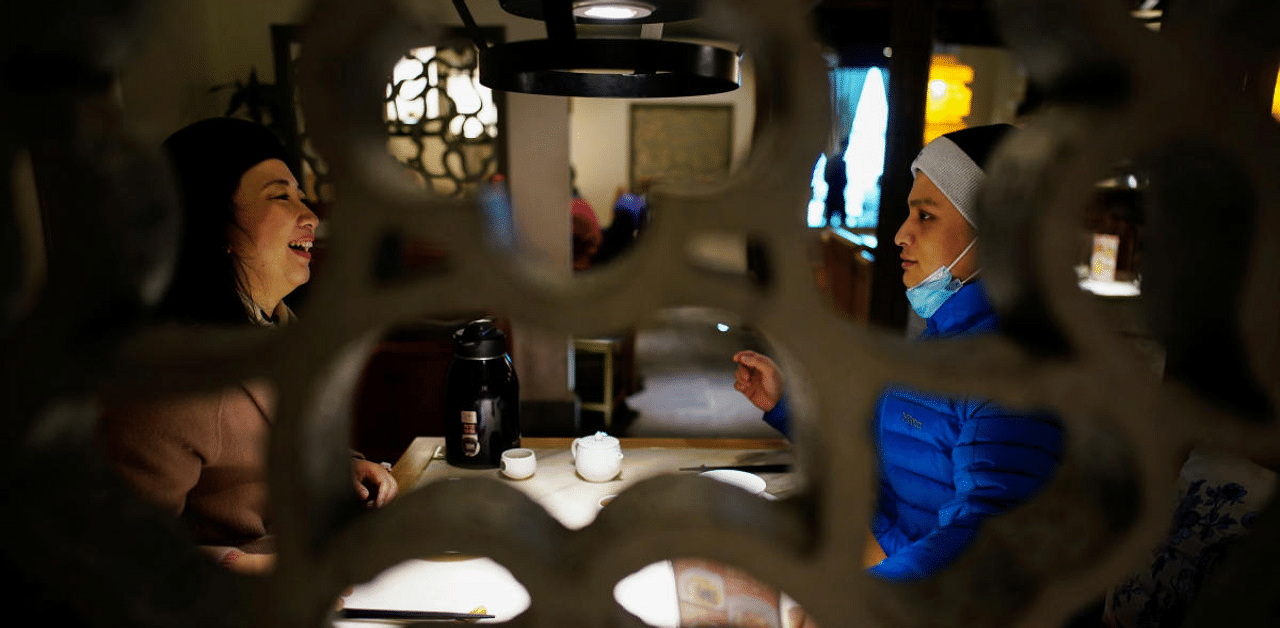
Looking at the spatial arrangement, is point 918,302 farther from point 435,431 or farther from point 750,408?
point 750,408

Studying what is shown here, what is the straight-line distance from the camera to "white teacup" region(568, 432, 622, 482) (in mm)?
1567

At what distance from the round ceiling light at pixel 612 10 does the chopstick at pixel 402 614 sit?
949mm

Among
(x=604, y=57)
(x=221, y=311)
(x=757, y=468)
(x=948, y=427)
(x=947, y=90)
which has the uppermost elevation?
(x=947, y=90)

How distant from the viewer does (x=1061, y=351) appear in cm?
41

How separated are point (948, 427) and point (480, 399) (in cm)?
97

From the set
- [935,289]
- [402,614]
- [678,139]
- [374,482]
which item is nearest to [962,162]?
[935,289]

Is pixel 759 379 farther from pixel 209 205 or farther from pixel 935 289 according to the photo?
pixel 209 205

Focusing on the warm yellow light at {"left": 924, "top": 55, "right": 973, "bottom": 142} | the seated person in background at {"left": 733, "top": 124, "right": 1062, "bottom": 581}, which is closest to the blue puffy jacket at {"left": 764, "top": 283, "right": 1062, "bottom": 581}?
the seated person in background at {"left": 733, "top": 124, "right": 1062, "bottom": 581}

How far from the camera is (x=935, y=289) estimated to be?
4.83ft

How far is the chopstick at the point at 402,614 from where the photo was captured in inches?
40.9

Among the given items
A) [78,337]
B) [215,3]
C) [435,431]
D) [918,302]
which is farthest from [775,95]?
[215,3]

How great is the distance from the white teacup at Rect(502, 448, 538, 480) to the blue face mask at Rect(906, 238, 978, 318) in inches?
35.0

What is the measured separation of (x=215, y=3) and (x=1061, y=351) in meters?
4.70

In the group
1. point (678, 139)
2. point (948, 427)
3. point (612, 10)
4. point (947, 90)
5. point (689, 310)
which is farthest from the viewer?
point (678, 139)
